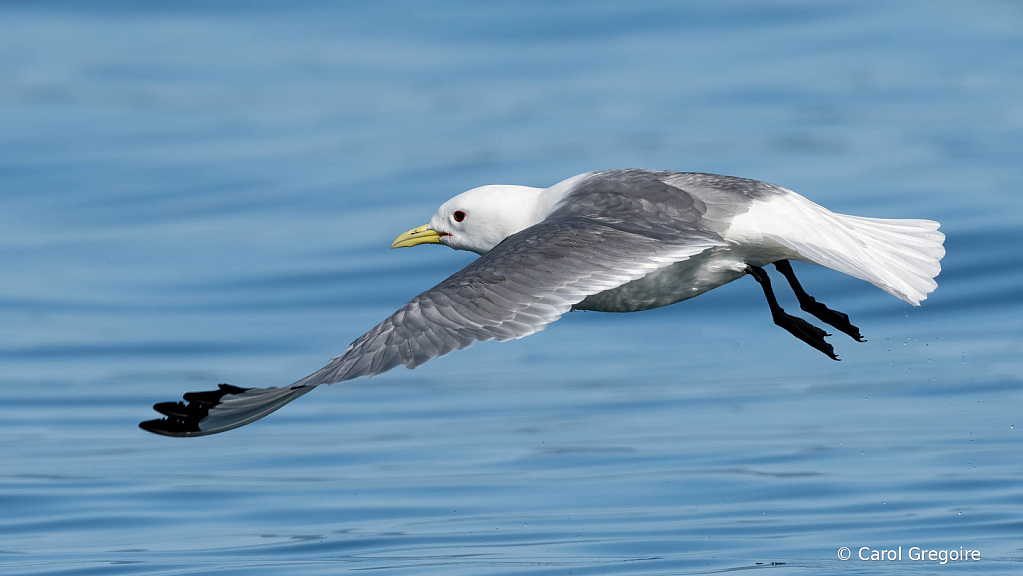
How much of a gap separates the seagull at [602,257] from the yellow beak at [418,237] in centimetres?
1

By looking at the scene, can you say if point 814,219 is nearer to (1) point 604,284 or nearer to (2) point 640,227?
(2) point 640,227

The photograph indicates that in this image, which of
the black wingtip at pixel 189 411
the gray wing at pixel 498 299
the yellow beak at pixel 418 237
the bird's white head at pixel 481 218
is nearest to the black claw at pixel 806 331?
the gray wing at pixel 498 299

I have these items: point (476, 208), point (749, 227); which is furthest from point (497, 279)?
point (476, 208)

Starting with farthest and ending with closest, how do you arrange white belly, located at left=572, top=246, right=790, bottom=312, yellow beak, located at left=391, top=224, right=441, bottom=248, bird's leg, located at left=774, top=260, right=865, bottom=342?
1. yellow beak, located at left=391, top=224, right=441, bottom=248
2. bird's leg, located at left=774, top=260, right=865, bottom=342
3. white belly, located at left=572, top=246, right=790, bottom=312

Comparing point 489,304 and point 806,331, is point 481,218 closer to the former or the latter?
point 806,331

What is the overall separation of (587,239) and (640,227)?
410mm

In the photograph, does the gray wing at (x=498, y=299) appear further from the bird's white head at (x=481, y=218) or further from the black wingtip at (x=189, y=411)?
the bird's white head at (x=481, y=218)

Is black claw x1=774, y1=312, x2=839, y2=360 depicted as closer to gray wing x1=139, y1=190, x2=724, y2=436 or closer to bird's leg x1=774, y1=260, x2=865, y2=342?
bird's leg x1=774, y1=260, x2=865, y2=342

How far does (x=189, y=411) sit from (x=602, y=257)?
6.68 feet

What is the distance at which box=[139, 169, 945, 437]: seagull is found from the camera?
20.2 ft

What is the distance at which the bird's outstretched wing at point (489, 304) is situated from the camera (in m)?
6.06

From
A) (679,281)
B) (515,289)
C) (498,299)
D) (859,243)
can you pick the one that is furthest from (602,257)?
(859,243)

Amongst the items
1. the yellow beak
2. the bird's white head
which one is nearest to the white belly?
the bird's white head

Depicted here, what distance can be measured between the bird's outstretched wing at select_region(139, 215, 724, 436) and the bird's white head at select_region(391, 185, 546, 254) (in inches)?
50.7
